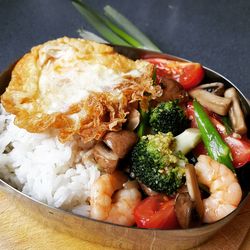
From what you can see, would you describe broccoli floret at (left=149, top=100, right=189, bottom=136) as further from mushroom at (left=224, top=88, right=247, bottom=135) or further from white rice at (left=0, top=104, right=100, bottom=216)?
white rice at (left=0, top=104, right=100, bottom=216)

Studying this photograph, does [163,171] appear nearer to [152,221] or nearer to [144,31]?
[152,221]

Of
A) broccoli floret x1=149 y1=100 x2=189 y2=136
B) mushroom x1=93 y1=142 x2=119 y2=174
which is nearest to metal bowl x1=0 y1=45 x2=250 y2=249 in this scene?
mushroom x1=93 y1=142 x2=119 y2=174

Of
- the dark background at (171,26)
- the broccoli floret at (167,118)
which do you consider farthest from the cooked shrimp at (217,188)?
the dark background at (171,26)

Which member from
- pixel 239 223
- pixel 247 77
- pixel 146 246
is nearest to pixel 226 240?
pixel 239 223

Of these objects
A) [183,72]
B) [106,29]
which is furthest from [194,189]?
[106,29]

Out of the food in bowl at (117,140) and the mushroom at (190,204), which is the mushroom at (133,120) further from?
the mushroom at (190,204)

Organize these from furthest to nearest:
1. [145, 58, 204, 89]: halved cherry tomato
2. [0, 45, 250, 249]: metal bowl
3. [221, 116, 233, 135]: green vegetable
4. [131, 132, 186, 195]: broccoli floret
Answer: [145, 58, 204, 89]: halved cherry tomato < [221, 116, 233, 135]: green vegetable < [131, 132, 186, 195]: broccoli floret < [0, 45, 250, 249]: metal bowl
